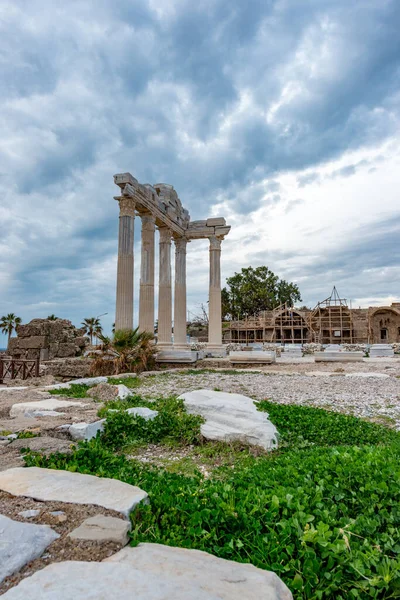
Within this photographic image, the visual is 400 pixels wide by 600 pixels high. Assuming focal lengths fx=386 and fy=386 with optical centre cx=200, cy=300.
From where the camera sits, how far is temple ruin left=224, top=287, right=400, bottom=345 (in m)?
47.4

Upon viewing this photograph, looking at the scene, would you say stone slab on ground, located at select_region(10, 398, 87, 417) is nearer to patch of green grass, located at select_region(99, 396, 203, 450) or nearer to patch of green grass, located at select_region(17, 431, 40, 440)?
patch of green grass, located at select_region(99, 396, 203, 450)

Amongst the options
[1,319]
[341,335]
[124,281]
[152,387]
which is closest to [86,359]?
[124,281]

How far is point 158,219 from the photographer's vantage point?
2064cm

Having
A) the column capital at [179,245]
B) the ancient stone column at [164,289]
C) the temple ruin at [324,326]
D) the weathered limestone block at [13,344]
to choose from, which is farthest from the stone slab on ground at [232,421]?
the temple ruin at [324,326]

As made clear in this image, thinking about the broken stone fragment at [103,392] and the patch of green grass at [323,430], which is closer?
the patch of green grass at [323,430]

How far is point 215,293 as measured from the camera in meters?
23.3

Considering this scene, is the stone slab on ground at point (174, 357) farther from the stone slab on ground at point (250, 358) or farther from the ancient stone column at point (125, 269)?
the ancient stone column at point (125, 269)

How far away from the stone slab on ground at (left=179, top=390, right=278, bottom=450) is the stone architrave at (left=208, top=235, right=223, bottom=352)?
54.8 ft

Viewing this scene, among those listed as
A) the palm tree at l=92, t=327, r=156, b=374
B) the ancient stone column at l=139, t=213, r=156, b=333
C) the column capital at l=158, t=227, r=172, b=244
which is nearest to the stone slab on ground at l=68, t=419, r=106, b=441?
the palm tree at l=92, t=327, r=156, b=374

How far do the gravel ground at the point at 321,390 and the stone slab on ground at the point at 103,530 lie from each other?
18.4 ft

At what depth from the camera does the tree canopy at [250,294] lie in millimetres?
60531

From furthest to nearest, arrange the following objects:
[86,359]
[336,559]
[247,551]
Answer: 1. [86,359]
2. [247,551]
3. [336,559]

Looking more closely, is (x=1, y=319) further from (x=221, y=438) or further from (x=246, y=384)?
(x=221, y=438)

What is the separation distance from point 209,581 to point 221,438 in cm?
358
